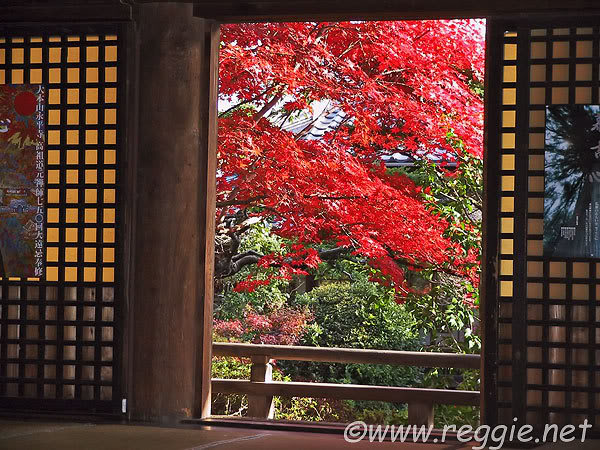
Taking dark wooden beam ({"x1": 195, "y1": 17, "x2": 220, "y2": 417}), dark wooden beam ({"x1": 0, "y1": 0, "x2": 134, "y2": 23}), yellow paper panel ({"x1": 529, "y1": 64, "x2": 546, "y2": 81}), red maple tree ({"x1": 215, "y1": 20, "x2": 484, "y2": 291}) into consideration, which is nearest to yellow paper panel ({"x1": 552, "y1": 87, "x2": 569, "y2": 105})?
yellow paper panel ({"x1": 529, "y1": 64, "x2": 546, "y2": 81})

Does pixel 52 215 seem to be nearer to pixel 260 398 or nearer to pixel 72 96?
pixel 72 96

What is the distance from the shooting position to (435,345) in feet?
31.3

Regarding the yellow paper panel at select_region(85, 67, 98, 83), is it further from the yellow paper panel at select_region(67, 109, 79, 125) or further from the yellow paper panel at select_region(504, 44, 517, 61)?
the yellow paper panel at select_region(504, 44, 517, 61)

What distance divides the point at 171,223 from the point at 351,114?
8.47ft

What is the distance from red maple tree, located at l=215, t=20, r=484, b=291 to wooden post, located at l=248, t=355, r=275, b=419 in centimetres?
115

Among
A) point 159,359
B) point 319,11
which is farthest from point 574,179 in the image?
point 159,359

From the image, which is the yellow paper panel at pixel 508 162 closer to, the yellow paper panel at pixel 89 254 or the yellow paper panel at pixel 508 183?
the yellow paper panel at pixel 508 183

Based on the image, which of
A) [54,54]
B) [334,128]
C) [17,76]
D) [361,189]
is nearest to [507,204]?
[361,189]

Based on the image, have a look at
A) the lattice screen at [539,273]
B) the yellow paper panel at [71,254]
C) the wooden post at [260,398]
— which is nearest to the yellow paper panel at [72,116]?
the yellow paper panel at [71,254]

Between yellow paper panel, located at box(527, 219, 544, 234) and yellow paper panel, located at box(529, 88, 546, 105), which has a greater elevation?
yellow paper panel, located at box(529, 88, 546, 105)

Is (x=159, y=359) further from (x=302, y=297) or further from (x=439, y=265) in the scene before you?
(x=302, y=297)

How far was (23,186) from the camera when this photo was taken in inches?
239

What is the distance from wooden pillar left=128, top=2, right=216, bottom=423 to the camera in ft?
19.2

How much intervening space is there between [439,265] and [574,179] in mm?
3156
